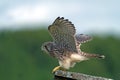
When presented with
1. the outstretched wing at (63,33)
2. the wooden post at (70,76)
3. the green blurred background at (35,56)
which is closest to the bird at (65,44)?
the outstretched wing at (63,33)

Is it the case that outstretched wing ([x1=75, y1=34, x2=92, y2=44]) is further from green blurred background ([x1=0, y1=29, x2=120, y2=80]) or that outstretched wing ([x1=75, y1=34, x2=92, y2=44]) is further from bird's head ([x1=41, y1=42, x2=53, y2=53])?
green blurred background ([x1=0, y1=29, x2=120, y2=80])

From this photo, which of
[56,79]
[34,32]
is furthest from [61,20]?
[34,32]

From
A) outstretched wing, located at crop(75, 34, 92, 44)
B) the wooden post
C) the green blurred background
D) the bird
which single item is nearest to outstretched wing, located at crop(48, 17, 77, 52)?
the bird

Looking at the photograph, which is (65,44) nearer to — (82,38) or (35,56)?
(82,38)

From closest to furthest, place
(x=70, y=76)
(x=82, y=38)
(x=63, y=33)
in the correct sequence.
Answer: (x=70, y=76)
(x=63, y=33)
(x=82, y=38)

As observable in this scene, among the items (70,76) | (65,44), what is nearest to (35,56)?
(65,44)

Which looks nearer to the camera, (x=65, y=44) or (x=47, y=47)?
(x=47, y=47)
